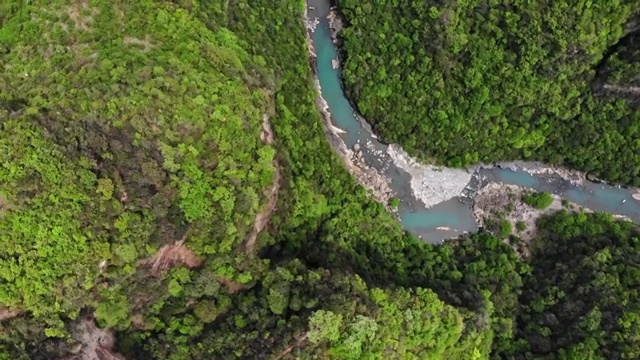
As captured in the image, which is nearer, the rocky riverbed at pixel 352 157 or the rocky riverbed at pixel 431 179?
the rocky riverbed at pixel 352 157

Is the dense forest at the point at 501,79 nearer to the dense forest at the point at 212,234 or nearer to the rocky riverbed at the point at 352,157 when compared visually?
the rocky riverbed at the point at 352,157

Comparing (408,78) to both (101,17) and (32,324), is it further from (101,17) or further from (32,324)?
(32,324)

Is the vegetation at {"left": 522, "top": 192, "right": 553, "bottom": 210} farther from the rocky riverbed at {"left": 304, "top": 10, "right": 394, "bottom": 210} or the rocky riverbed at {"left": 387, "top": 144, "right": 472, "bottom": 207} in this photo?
the rocky riverbed at {"left": 304, "top": 10, "right": 394, "bottom": 210}

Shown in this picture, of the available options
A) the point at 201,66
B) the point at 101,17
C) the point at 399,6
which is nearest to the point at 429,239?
the point at 399,6

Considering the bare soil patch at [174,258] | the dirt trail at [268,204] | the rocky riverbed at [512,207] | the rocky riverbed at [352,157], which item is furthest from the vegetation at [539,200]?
the bare soil patch at [174,258]

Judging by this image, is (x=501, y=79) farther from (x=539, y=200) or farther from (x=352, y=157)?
(x=352, y=157)

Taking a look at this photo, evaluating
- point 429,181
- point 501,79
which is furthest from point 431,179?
point 501,79
